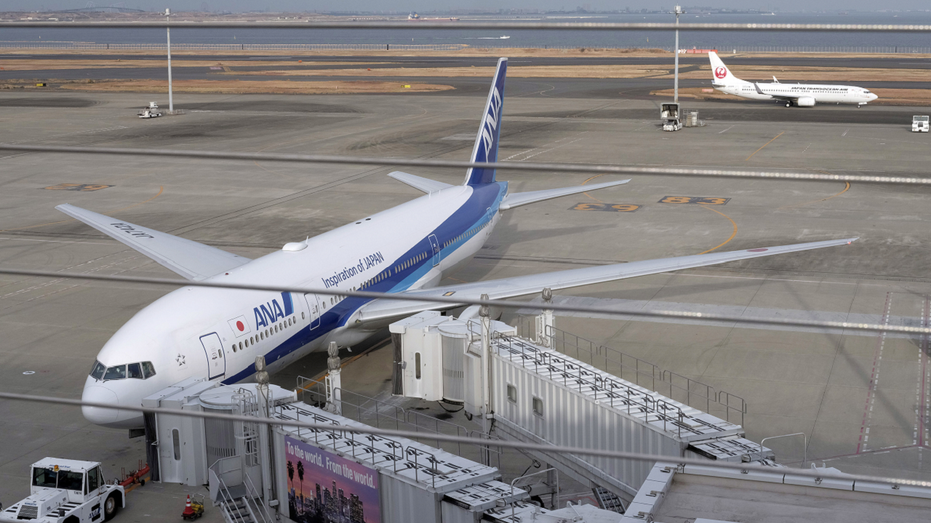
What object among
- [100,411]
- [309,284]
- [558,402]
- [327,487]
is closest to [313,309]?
[309,284]

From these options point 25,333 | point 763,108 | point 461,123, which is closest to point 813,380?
point 25,333

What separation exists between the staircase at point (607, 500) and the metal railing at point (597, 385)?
1818 mm

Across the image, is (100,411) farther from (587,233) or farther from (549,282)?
(587,233)

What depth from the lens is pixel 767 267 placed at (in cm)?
3822

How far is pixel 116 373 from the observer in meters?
19.9

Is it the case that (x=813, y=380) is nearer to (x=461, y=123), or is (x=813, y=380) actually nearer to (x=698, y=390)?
(x=698, y=390)

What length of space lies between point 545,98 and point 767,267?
73.4m

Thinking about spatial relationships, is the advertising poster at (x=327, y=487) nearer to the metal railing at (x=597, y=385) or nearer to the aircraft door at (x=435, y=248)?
the metal railing at (x=597, y=385)

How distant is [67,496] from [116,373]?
104 inches

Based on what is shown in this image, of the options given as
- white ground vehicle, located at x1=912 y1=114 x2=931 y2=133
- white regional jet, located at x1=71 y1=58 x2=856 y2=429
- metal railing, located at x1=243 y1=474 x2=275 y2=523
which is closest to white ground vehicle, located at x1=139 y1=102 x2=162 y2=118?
white regional jet, located at x1=71 y1=58 x2=856 y2=429

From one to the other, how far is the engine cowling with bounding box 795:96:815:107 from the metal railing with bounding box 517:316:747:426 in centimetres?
7512

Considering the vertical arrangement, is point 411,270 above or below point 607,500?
above

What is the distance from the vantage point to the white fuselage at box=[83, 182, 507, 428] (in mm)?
20109

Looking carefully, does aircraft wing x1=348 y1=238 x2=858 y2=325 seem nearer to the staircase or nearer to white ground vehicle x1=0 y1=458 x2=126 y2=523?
white ground vehicle x1=0 y1=458 x2=126 y2=523
